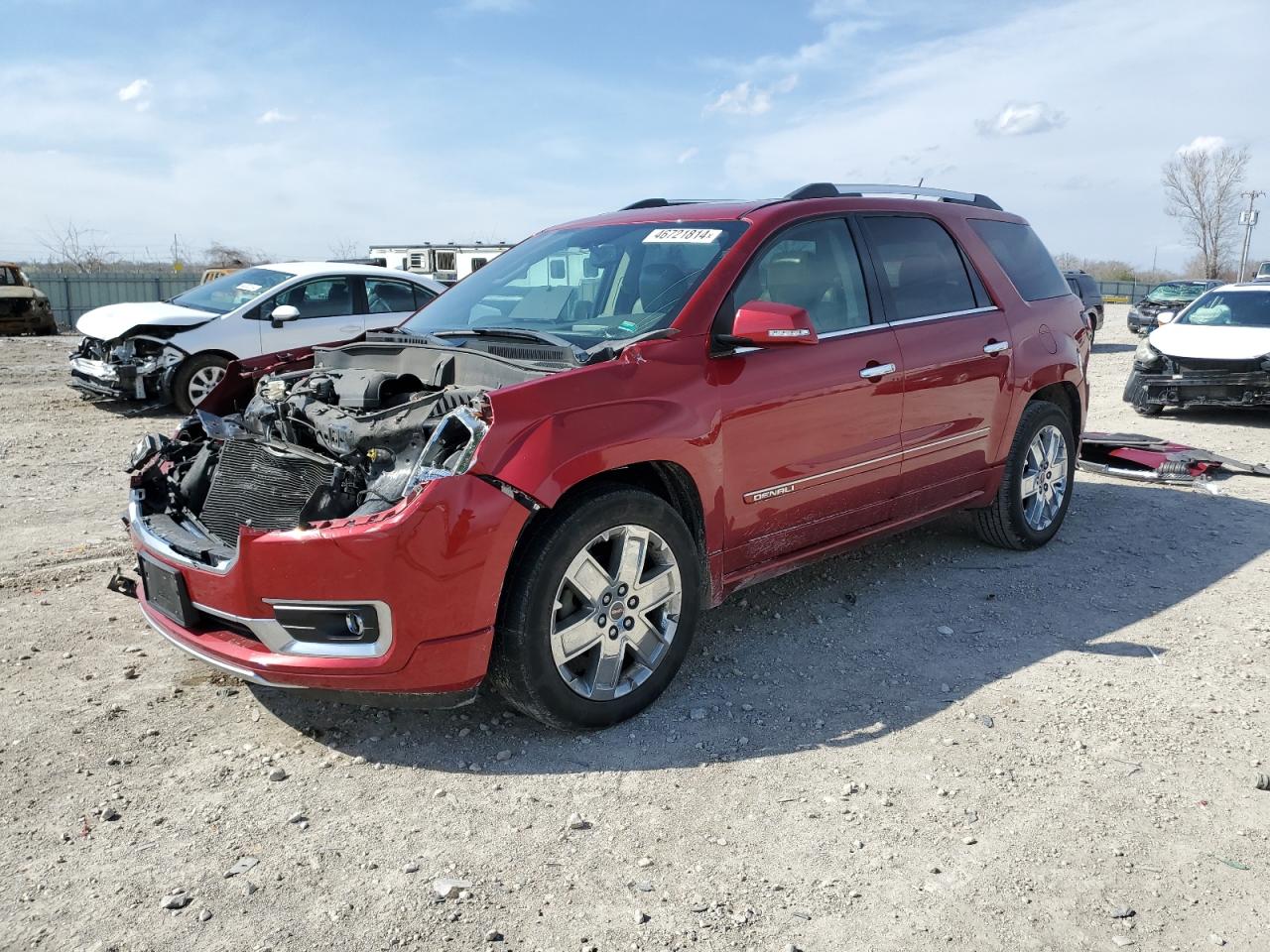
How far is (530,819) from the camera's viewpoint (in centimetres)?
313

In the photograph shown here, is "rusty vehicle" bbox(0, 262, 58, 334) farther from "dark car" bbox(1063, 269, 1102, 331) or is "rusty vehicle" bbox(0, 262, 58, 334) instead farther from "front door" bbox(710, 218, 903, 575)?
"front door" bbox(710, 218, 903, 575)

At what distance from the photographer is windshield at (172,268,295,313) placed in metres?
11.3

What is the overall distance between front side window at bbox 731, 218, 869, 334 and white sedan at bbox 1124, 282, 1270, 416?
7394 mm

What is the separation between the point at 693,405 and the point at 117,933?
2389mm

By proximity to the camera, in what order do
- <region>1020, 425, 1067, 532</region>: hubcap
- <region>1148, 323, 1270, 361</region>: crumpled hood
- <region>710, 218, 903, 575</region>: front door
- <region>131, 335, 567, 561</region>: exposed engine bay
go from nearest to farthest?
<region>131, 335, 567, 561</region>: exposed engine bay
<region>710, 218, 903, 575</region>: front door
<region>1020, 425, 1067, 532</region>: hubcap
<region>1148, 323, 1270, 361</region>: crumpled hood

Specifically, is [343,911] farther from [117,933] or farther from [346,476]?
[346,476]

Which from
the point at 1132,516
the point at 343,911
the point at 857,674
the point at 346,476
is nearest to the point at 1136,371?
the point at 1132,516

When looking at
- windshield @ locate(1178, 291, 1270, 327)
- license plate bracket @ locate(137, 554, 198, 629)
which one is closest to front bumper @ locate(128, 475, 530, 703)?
license plate bracket @ locate(137, 554, 198, 629)

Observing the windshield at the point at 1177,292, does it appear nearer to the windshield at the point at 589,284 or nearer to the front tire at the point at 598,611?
the windshield at the point at 589,284

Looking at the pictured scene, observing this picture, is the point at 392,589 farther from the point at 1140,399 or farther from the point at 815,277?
the point at 1140,399

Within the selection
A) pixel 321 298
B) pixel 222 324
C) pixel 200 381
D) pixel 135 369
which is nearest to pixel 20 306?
pixel 135 369

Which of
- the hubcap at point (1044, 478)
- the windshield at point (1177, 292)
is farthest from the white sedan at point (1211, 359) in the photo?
the windshield at point (1177, 292)

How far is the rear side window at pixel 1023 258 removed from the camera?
550 centimetres

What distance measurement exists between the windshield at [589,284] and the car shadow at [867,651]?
1466 millimetres
